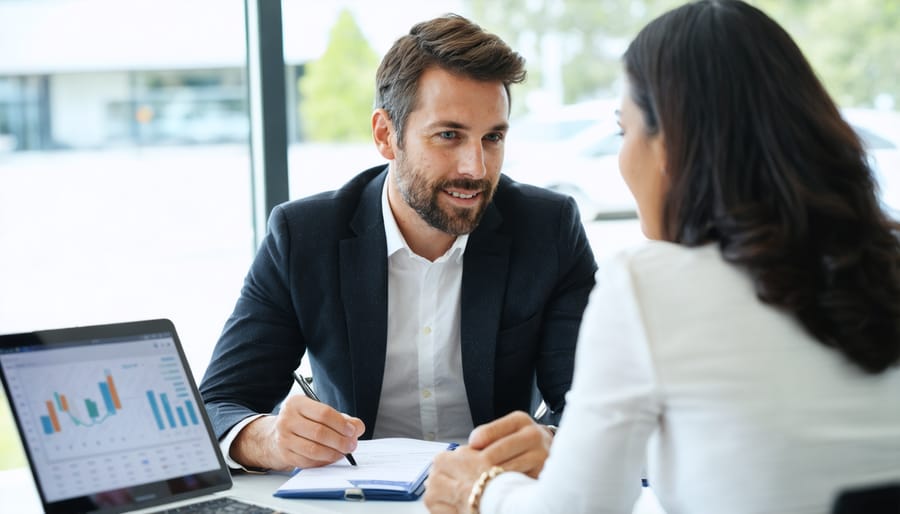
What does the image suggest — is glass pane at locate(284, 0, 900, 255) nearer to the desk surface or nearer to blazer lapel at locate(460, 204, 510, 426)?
blazer lapel at locate(460, 204, 510, 426)

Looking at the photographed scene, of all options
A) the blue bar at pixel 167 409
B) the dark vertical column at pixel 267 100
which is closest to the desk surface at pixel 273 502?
the blue bar at pixel 167 409

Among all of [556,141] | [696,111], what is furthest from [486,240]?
[556,141]

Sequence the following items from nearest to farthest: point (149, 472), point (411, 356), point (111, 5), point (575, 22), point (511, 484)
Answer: point (511, 484), point (149, 472), point (411, 356), point (111, 5), point (575, 22)

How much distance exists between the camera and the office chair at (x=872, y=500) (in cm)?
94

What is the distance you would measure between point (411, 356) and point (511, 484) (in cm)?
83

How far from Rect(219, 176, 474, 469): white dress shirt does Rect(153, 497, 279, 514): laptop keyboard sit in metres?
0.66

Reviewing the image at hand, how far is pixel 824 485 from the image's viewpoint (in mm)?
1101

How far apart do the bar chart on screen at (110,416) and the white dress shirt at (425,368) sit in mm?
646

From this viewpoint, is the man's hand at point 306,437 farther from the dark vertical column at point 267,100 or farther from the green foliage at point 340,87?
the green foliage at point 340,87

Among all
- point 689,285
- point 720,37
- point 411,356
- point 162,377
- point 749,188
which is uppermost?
point 720,37

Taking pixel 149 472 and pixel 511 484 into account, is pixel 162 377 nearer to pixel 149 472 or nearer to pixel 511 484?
pixel 149 472

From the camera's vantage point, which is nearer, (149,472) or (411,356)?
(149,472)

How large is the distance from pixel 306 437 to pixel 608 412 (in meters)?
0.65

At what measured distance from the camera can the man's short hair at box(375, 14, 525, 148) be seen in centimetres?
212
